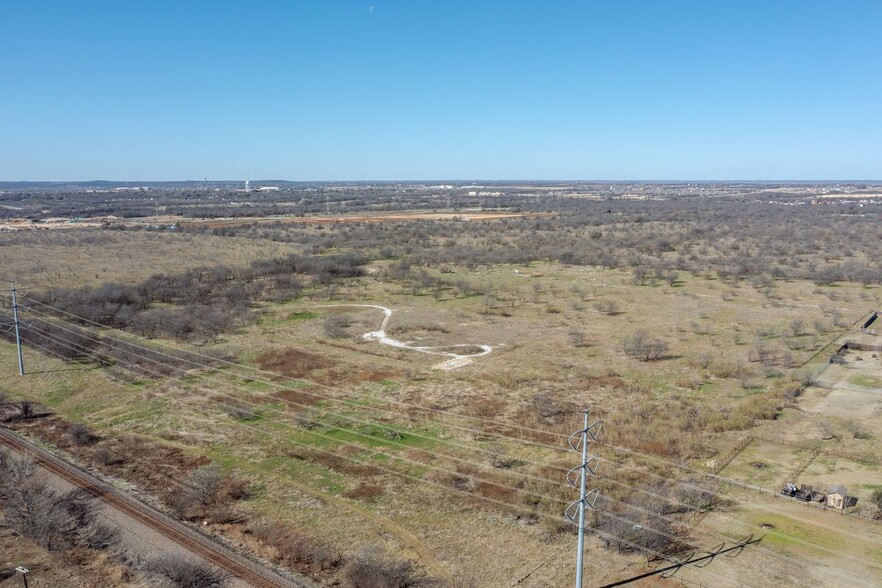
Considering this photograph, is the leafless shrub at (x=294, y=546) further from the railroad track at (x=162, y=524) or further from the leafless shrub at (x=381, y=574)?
the leafless shrub at (x=381, y=574)

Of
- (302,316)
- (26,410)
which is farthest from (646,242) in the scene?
(26,410)

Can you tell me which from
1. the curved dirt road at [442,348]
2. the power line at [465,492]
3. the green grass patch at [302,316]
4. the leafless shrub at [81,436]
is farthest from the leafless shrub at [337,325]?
the leafless shrub at [81,436]

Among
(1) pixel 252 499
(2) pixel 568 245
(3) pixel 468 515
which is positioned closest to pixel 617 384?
(3) pixel 468 515

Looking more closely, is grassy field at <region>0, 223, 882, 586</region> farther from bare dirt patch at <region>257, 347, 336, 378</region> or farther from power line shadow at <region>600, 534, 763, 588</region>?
power line shadow at <region>600, 534, 763, 588</region>

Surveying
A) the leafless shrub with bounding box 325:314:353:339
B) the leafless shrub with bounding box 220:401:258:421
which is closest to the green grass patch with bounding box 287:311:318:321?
the leafless shrub with bounding box 325:314:353:339

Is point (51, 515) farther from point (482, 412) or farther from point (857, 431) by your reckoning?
point (857, 431)

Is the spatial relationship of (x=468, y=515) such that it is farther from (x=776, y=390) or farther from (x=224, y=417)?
(x=776, y=390)
